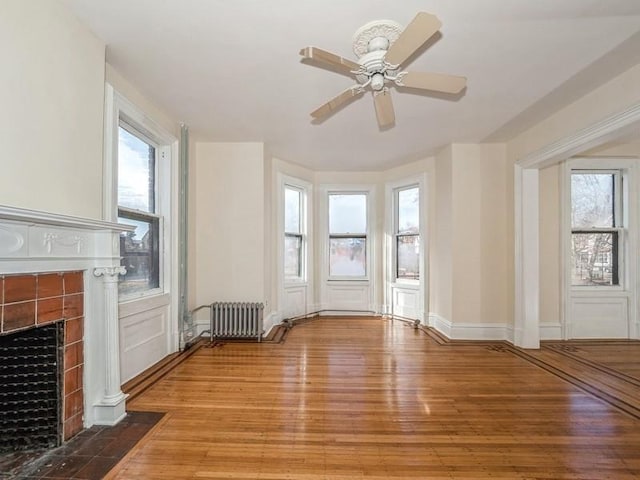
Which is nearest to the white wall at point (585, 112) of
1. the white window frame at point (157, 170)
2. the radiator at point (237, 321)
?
the radiator at point (237, 321)

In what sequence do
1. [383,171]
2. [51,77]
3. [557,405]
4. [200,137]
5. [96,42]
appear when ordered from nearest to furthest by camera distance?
[51,77] < [96,42] < [557,405] < [200,137] < [383,171]

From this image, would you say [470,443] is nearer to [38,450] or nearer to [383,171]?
[38,450]

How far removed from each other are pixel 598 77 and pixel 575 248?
2.53 m

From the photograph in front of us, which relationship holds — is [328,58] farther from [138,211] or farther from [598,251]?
[598,251]

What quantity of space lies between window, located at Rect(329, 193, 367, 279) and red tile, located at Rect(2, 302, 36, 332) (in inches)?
178

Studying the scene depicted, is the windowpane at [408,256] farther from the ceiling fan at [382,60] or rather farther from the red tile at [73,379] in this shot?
the red tile at [73,379]

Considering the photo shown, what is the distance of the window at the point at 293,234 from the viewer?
531cm

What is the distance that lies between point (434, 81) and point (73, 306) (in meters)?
2.69

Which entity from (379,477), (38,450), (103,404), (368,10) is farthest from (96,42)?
(379,477)

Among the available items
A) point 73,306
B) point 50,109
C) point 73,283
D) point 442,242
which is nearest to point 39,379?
point 73,306

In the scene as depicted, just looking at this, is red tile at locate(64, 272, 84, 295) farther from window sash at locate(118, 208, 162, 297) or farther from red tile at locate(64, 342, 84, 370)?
window sash at locate(118, 208, 162, 297)

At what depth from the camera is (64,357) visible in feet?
6.21

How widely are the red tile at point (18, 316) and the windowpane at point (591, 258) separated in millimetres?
5654

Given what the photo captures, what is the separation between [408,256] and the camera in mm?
5402
